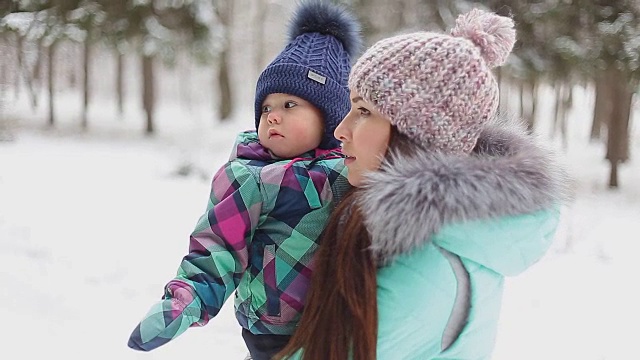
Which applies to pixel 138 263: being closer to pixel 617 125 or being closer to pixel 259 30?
pixel 617 125

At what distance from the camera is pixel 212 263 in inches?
59.8

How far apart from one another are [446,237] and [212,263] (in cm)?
54

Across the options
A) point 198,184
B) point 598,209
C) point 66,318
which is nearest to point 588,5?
point 598,209

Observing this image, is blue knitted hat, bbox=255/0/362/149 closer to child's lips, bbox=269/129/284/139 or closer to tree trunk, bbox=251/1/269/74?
child's lips, bbox=269/129/284/139

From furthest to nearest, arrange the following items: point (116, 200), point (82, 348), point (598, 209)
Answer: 1. point (598, 209)
2. point (116, 200)
3. point (82, 348)

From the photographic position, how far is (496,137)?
5.13 feet

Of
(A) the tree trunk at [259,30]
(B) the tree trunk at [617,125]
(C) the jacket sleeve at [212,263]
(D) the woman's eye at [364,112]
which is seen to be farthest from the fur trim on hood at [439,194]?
(A) the tree trunk at [259,30]

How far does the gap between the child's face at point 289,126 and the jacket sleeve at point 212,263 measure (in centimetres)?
13

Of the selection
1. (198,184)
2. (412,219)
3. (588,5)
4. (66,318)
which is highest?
(412,219)

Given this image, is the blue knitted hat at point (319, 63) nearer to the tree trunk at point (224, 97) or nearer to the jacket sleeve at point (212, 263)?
the jacket sleeve at point (212, 263)

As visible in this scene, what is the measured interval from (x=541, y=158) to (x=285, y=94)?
66 cm

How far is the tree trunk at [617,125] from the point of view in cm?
1032

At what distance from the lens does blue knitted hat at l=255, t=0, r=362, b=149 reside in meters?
1.71

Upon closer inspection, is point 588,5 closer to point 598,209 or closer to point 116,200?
point 598,209
